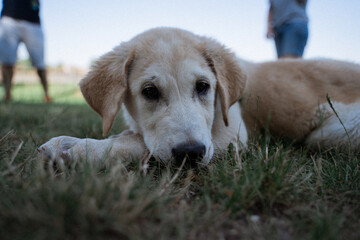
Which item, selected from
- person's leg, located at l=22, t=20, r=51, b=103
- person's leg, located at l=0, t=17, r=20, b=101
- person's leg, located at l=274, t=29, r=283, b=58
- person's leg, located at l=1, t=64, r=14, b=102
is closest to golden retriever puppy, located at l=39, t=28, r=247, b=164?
person's leg, located at l=274, t=29, r=283, b=58

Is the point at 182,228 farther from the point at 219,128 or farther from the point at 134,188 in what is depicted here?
the point at 219,128

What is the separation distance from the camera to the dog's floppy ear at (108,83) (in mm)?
2248

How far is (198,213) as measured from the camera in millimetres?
1205

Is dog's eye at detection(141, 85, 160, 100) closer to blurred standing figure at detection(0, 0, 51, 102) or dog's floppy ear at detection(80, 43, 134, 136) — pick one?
dog's floppy ear at detection(80, 43, 134, 136)

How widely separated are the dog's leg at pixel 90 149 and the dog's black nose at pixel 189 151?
0.43 metres

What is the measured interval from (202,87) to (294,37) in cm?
422

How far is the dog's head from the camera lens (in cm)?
189

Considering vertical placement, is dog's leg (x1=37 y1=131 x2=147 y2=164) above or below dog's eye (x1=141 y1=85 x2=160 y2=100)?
below

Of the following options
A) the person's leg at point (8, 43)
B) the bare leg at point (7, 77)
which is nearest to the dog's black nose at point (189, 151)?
the person's leg at point (8, 43)

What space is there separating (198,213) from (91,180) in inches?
21.2

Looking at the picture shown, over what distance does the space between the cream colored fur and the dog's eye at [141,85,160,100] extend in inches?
1.2

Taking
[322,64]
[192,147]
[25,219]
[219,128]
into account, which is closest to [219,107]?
[219,128]

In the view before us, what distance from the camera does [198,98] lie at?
7.32 ft

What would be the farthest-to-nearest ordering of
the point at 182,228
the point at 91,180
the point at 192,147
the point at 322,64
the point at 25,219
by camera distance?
1. the point at 322,64
2. the point at 192,147
3. the point at 91,180
4. the point at 182,228
5. the point at 25,219
